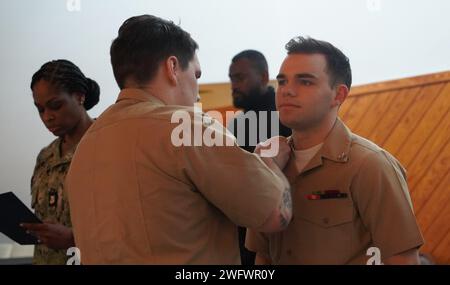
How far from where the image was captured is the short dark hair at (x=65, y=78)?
2.00 m

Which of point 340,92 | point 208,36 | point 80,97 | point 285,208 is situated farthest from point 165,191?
point 208,36

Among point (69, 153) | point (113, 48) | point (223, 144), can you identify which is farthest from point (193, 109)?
point (69, 153)

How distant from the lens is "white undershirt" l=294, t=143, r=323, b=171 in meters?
1.52

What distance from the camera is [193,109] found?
1.21 metres

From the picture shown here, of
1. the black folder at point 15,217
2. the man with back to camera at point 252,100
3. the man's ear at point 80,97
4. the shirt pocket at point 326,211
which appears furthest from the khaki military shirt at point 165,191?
the man with back to camera at point 252,100

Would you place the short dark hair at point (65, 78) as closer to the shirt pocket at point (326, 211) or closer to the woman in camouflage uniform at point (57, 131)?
the woman in camouflage uniform at point (57, 131)

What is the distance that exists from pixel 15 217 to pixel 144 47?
3.02 ft

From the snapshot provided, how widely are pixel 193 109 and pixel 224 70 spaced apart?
103 inches

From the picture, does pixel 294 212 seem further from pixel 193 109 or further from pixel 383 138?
pixel 383 138

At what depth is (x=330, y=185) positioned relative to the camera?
57.2 inches

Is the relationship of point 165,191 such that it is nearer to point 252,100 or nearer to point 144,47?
point 144,47

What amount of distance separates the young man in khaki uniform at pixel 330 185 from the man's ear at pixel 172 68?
371 millimetres

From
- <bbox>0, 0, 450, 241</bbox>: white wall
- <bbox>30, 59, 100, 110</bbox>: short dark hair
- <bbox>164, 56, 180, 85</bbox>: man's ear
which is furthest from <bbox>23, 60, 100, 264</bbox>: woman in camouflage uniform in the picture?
<bbox>0, 0, 450, 241</bbox>: white wall

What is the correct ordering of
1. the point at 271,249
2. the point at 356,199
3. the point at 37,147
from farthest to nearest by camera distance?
the point at 37,147 → the point at 271,249 → the point at 356,199
